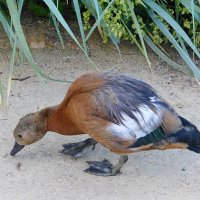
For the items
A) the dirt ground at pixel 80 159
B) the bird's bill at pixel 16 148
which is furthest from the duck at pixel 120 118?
the bird's bill at pixel 16 148

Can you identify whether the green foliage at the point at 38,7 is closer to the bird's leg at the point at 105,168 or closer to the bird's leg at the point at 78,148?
the bird's leg at the point at 78,148

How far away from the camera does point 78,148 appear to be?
414 cm

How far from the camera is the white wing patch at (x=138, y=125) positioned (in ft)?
12.2

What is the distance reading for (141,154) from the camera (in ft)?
13.9

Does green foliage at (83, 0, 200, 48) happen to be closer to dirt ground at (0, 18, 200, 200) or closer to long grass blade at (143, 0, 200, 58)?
long grass blade at (143, 0, 200, 58)

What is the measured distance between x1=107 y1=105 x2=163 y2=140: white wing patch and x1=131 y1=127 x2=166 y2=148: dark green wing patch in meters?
0.02

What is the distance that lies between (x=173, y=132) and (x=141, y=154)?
1.65 feet

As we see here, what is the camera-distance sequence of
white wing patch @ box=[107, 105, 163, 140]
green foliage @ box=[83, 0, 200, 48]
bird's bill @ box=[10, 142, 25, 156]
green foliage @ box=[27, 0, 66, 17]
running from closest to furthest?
white wing patch @ box=[107, 105, 163, 140]
bird's bill @ box=[10, 142, 25, 156]
green foliage @ box=[83, 0, 200, 48]
green foliage @ box=[27, 0, 66, 17]

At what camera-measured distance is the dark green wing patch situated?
3.73m

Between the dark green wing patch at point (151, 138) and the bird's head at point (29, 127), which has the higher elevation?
the dark green wing patch at point (151, 138)

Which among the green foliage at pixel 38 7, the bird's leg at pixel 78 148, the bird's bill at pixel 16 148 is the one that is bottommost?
the bird's bill at pixel 16 148

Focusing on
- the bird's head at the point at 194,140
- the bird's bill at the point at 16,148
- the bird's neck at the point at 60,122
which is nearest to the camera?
the bird's head at the point at 194,140

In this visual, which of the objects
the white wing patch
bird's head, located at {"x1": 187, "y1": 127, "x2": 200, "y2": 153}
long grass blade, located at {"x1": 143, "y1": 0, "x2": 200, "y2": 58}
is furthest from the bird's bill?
long grass blade, located at {"x1": 143, "y1": 0, "x2": 200, "y2": 58}

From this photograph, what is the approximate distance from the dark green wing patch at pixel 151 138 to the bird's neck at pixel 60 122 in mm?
400
